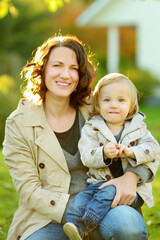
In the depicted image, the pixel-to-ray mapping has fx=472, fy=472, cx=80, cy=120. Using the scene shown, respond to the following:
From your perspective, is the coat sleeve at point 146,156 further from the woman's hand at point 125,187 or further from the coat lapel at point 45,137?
the coat lapel at point 45,137

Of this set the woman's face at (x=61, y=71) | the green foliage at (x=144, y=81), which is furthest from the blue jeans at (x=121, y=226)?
the green foliage at (x=144, y=81)

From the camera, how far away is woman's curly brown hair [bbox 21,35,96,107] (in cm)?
355

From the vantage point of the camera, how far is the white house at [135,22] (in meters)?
18.7

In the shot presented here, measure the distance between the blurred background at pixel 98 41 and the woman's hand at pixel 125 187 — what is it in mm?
1150

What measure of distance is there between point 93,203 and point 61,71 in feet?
3.31

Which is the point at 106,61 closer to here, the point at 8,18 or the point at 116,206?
the point at 8,18

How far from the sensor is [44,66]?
3.54 meters

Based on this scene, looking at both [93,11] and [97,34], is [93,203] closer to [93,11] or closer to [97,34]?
[93,11]

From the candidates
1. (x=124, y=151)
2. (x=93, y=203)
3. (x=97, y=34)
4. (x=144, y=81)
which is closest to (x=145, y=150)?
(x=124, y=151)

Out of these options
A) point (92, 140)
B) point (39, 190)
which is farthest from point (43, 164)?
point (92, 140)

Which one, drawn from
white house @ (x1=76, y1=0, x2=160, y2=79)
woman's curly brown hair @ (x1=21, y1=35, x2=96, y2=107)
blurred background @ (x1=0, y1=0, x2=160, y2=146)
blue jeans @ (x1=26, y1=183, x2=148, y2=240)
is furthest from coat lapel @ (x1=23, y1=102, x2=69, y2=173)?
white house @ (x1=76, y1=0, x2=160, y2=79)

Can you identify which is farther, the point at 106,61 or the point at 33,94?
the point at 106,61

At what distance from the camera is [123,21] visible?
19.2m

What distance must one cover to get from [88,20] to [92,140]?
16421 millimetres
